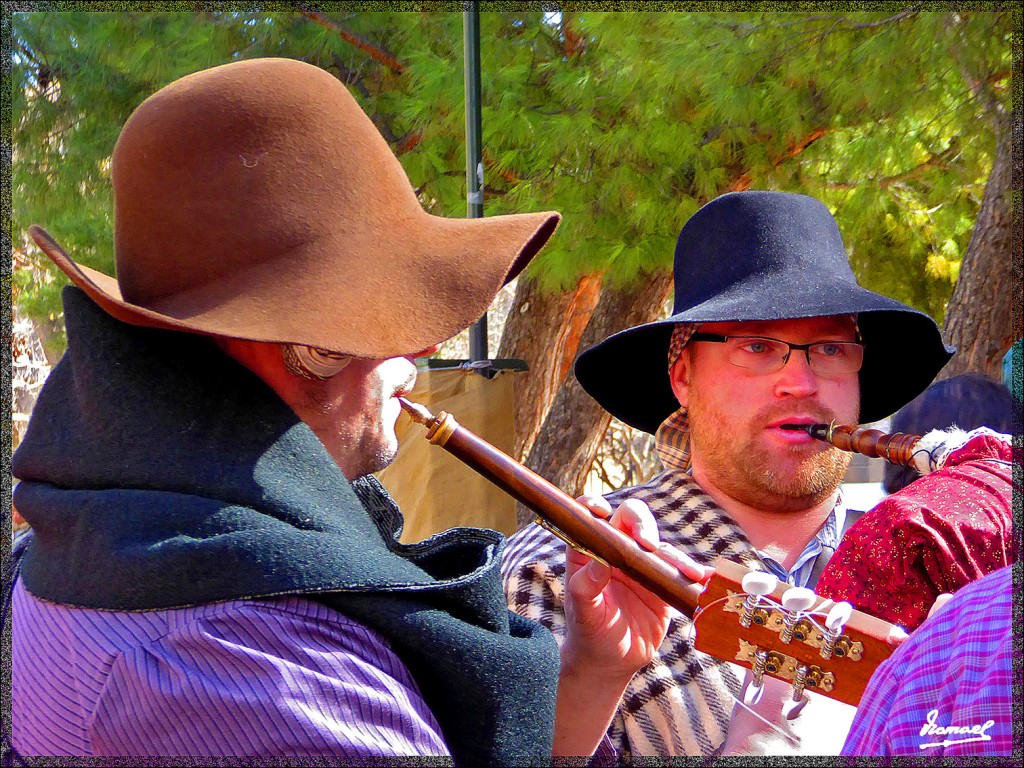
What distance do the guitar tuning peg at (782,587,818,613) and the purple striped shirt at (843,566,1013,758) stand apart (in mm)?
451

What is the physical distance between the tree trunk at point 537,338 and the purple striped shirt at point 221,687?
5.86 metres

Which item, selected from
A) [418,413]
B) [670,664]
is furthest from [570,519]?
[670,664]

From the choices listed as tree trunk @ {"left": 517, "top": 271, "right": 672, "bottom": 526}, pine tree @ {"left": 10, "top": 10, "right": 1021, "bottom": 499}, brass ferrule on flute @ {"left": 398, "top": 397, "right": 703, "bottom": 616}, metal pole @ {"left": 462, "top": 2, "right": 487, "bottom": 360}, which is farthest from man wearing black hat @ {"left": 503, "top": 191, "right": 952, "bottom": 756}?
tree trunk @ {"left": 517, "top": 271, "right": 672, "bottom": 526}

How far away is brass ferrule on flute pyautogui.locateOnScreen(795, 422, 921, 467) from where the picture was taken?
223 centimetres

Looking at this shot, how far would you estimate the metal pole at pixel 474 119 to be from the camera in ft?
14.7

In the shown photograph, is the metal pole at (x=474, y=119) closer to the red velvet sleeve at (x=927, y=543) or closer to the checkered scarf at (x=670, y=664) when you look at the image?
the checkered scarf at (x=670, y=664)

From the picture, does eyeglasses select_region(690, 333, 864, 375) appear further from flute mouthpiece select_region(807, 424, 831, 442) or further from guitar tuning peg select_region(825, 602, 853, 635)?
guitar tuning peg select_region(825, 602, 853, 635)

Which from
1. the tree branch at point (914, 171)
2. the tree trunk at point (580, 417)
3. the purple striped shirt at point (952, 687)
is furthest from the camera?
the tree trunk at point (580, 417)

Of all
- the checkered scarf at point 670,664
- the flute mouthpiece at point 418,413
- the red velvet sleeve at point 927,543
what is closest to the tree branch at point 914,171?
the checkered scarf at point 670,664

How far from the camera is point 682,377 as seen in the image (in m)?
2.89

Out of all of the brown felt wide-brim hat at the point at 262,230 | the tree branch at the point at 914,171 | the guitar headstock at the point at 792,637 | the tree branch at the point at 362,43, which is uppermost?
the tree branch at the point at 362,43

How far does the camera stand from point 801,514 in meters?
2.64

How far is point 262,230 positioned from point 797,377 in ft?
5.21

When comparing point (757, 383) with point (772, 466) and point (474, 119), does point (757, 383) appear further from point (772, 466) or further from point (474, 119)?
point (474, 119)
